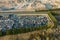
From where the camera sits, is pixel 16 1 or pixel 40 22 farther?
pixel 16 1

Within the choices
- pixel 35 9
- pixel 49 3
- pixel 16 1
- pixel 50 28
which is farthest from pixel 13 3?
pixel 50 28

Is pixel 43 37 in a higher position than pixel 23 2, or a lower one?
lower

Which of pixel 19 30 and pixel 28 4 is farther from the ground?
pixel 28 4

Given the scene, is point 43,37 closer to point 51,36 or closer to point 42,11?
point 51,36

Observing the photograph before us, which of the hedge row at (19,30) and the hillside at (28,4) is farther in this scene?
the hillside at (28,4)

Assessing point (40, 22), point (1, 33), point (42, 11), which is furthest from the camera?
point (42, 11)

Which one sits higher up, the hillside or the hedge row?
the hillside

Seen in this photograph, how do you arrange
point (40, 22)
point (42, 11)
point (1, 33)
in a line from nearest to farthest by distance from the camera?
point (1, 33)
point (40, 22)
point (42, 11)

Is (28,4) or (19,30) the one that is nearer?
(19,30)

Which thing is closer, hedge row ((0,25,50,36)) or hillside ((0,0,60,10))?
hedge row ((0,25,50,36))

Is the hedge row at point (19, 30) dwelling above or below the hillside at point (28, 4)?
below

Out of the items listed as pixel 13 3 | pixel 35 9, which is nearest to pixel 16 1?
pixel 13 3
